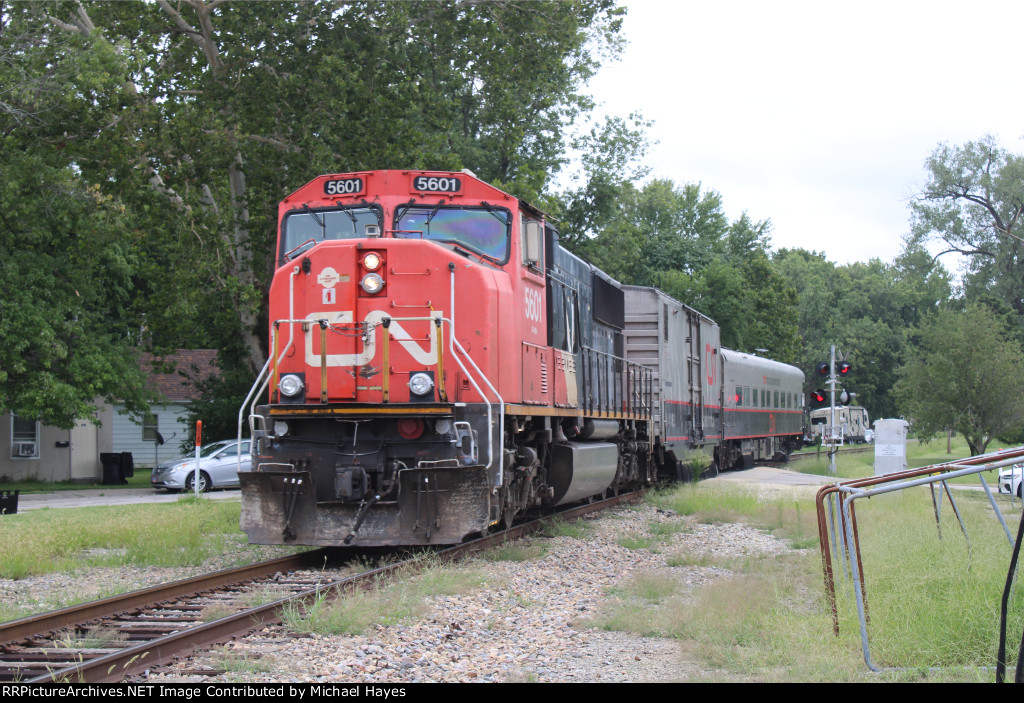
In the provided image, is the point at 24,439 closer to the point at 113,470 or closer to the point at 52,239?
the point at 113,470

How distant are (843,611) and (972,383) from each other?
2661cm

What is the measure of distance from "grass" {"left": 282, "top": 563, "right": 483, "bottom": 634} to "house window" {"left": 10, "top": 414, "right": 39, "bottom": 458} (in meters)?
24.9

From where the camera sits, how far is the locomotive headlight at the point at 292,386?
988 centimetres

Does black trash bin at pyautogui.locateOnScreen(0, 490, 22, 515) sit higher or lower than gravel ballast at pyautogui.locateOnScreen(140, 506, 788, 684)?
higher

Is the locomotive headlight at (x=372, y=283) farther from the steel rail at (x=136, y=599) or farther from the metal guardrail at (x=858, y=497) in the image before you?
the metal guardrail at (x=858, y=497)

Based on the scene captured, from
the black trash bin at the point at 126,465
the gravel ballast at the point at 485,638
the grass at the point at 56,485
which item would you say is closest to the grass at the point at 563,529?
the gravel ballast at the point at 485,638

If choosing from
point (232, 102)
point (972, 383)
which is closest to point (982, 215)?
point (972, 383)

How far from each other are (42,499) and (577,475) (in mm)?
15475

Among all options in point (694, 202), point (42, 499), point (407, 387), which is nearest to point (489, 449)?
point (407, 387)

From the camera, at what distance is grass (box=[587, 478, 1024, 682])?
563 cm

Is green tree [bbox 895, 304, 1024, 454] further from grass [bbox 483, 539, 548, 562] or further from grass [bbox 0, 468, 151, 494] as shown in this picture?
grass [bbox 0, 468, 151, 494]

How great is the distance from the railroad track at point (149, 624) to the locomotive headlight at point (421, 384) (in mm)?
1684

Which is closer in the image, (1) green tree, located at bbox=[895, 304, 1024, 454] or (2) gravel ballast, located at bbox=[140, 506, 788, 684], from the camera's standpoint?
(2) gravel ballast, located at bbox=[140, 506, 788, 684]

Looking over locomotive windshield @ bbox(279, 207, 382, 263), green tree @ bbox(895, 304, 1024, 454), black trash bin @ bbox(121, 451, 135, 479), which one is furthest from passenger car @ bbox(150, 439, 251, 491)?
green tree @ bbox(895, 304, 1024, 454)
